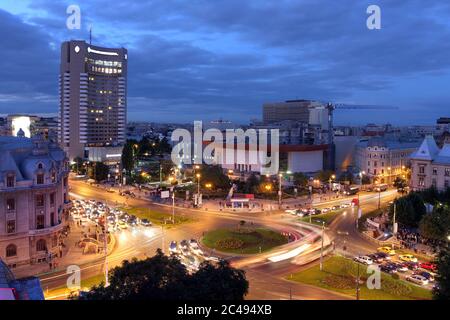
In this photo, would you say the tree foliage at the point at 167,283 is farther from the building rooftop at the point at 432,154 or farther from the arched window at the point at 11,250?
the building rooftop at the point at 432,154

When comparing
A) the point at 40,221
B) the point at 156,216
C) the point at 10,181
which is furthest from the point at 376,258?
the point at 10,181

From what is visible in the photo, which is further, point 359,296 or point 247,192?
point 247,192

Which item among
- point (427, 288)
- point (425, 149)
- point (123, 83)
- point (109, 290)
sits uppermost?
point (123, 83)

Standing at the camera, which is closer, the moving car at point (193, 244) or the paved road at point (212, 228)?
the paved road at point (212, 228)

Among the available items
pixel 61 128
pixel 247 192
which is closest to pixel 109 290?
pixel 247 192

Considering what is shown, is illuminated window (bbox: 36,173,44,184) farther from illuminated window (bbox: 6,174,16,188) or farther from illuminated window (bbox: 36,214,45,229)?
illuminated window (bbox: 36,214,45,229)

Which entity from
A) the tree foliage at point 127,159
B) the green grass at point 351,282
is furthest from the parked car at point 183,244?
the tree foliage at point 127,159

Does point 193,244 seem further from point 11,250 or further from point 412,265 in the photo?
point 412,265

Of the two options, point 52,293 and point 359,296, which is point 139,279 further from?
point 359,296
